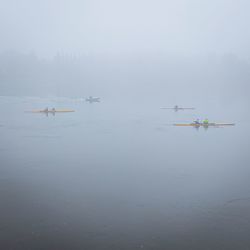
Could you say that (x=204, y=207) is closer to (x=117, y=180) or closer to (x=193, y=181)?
(x=193, y=181)

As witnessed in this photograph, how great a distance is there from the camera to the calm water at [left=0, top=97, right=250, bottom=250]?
1499cm

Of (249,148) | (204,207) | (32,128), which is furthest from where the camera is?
(32,128)

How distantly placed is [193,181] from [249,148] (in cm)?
1486

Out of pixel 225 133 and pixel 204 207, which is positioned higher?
pixel 225 133

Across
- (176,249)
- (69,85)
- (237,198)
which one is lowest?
(176,249)

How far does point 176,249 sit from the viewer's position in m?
14.2

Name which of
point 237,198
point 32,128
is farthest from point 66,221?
point 32,128

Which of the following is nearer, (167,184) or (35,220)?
(35,220)

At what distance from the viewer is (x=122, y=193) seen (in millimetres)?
20594

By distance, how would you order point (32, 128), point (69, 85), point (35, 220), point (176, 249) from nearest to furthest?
point (176, 249), point (35, 220), point (32, 128), point (69, 85)

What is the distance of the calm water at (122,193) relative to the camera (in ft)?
49.2

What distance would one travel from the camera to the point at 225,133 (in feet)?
148

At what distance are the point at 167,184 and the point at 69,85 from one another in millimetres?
150011

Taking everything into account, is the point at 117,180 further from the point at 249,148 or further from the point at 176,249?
the point at 249,148
